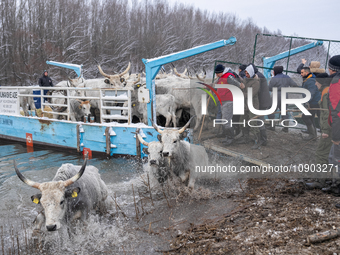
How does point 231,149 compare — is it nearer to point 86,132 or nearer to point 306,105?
point 306,105

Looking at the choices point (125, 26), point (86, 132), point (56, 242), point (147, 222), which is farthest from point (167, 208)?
point (125, 26)

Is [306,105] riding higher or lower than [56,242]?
higher

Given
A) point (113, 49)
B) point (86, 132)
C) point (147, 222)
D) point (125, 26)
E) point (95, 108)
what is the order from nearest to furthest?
point (147, 222) < point (86, 132) < point (95, 108) < point (113, 49) < point (125, 26)

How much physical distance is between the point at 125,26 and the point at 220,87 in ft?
104

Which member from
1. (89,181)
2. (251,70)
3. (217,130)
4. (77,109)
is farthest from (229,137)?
(77,109)

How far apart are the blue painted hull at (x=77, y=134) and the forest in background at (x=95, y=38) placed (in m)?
13.6

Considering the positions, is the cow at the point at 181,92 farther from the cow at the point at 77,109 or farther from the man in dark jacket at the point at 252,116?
the man in dark jacket at the point at 252,116

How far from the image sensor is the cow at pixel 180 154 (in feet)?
20.2

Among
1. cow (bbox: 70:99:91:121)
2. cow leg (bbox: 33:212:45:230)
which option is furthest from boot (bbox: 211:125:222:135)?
cow (bbox: 70:99:91:121)

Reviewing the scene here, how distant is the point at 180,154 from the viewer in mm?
6434

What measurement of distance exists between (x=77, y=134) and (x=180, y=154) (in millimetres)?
5130

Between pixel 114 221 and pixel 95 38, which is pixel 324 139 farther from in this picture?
pixel 95 38

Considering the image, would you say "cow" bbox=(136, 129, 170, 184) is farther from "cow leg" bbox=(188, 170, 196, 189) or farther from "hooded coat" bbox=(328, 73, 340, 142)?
"hooded coat" bbox=(328, 73, 340, 142)

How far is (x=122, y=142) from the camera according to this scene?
9.59 meters
